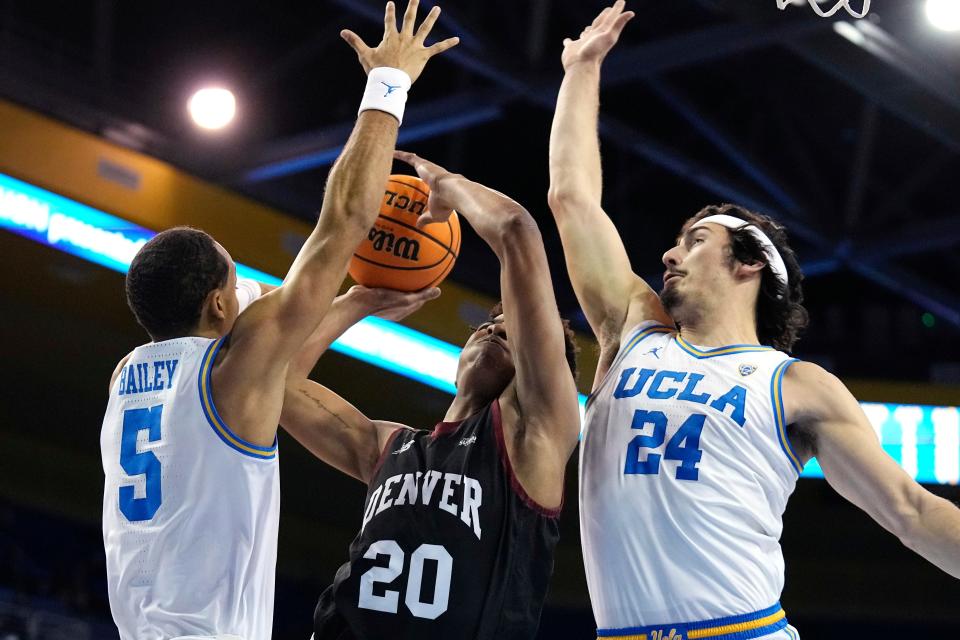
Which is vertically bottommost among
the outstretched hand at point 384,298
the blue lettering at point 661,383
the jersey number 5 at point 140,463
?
the jersey number 5 at point 140,463

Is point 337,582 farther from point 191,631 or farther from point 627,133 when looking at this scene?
point 627,133

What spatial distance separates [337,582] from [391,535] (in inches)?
9.5

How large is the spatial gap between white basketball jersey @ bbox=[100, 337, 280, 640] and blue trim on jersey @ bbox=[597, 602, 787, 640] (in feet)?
3.75

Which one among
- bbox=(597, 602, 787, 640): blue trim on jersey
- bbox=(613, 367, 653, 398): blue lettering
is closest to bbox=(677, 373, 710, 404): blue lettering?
bbox=(613, 367, 653, 398): blue lettering

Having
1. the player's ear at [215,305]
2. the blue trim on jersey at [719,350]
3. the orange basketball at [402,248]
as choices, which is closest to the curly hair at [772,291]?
the blue trim on jersey at [719,350]

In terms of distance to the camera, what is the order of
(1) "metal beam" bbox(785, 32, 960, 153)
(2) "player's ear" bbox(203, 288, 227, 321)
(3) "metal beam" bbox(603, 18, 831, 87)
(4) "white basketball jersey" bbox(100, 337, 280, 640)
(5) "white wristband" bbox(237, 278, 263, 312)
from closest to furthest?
(4) "white basketball jersey" bbox(100, 337, 280, 640)
(2) "player's ear" bbox(203, 288, 227, 321)
(5) "white wristband" bbox(237, 278, 263, 312)
(3) "metal beam" bbox(603, 18, 831, 87)
(1) "metal beam" bbox(785, 32, 960, 153)

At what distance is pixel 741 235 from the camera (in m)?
4.31

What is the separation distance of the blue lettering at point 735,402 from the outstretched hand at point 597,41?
4.57ft

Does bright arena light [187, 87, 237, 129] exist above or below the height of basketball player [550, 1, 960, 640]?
above

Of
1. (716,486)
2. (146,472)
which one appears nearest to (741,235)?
(716,486)

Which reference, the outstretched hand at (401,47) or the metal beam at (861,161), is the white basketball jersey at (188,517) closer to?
the outstretched hand at (401,47)

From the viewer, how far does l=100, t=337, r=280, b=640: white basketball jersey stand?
3.42m

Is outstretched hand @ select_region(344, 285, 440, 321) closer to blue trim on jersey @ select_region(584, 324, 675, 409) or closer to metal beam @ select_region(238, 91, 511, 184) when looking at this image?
blue trim on jersey @ select_region(584, 324, 675, 409)

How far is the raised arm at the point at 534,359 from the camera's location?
396 centimetres
